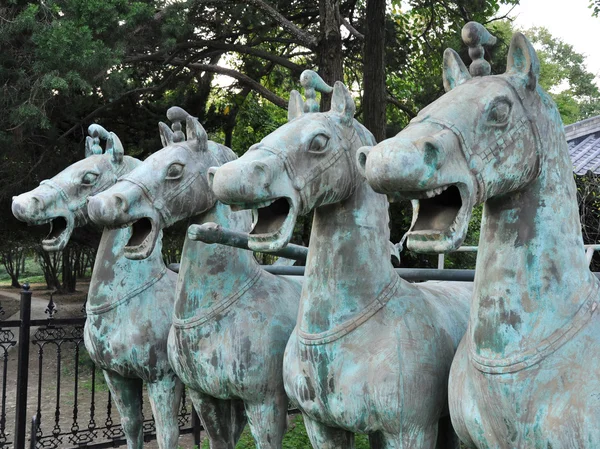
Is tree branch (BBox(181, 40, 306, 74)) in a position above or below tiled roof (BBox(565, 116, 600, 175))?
above

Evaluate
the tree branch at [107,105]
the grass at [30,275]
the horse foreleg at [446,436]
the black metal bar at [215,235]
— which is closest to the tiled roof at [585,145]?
the tree branch at [107,105]

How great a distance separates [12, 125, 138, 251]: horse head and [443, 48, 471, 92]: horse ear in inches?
104

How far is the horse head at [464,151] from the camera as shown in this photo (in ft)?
6.41

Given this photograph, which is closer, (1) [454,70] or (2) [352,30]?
(1) [454,70]

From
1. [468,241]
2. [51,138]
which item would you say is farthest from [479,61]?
[468,241]

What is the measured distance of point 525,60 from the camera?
221 centimetres

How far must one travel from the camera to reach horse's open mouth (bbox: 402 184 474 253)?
1992 mm

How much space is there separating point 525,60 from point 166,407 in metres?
2.80

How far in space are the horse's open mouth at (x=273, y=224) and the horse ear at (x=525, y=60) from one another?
0.94 meters

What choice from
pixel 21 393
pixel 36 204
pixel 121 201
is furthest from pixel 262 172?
pixel 21 393

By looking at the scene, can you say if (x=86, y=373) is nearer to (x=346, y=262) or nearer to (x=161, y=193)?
(x=161, y=193)

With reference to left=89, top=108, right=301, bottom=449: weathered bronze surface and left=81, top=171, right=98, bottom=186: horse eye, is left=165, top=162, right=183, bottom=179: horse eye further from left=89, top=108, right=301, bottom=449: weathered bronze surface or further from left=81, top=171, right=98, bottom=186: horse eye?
left=81, top=171, right=98, bottom=186: horse eye

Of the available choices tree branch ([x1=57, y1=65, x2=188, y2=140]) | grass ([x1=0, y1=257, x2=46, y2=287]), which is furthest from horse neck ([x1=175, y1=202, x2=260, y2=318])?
grass ([x1=0, y1=257, x2=46, y2=287])

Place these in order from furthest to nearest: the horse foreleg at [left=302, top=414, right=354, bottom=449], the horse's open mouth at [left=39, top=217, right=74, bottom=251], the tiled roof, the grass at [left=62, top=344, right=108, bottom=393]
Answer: the grass at [left=62, top=344, right=108, bottom=393]
the tiled roof
the horse's open mouth at [left=39, top=217, right=74, bottom=251]
the horse foreleg at [left=302, top=414, right=354, bottom=449]
